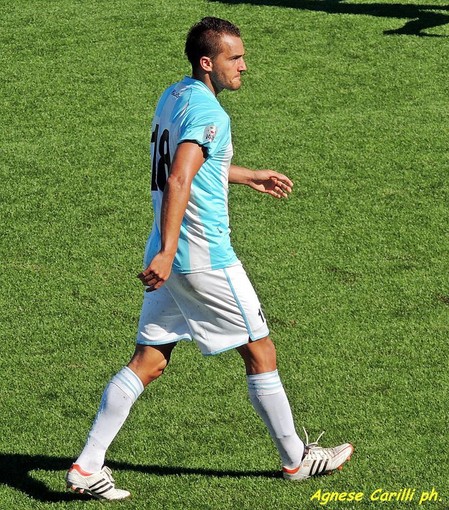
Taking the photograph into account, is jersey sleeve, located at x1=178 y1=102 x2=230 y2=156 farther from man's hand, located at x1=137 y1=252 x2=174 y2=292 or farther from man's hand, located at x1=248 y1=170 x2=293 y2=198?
man's hand, located at x1=248 y1=170 x2=293 y2=198

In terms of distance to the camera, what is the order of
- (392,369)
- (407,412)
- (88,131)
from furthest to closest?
(88,131) → (392,369) → (407,412)

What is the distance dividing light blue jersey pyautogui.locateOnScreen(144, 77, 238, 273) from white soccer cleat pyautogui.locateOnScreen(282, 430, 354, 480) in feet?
3.15

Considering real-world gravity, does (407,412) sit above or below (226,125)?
below

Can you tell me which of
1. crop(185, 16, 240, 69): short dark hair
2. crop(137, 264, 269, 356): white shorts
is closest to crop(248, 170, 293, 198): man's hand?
crop(137, 264, 269, 356): white shorts

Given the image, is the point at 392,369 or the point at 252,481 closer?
the point at 252,481

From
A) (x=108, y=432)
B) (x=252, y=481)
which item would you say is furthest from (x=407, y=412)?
(x=108, y=432)

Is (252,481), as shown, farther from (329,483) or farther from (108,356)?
(108,356)

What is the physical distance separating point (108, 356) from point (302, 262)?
1.69 metres

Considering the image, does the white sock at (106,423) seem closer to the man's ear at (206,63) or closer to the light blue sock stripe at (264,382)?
the light blue sock stripe at (264,382)

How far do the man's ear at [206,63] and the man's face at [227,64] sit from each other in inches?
0.7

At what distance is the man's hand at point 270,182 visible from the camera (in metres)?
5.27

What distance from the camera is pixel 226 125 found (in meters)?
4.57

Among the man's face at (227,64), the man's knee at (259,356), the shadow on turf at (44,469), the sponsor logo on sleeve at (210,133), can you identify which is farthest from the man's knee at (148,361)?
the man's face at (227,64)

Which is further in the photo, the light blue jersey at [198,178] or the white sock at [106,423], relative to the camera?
the white sock at [106,423]
